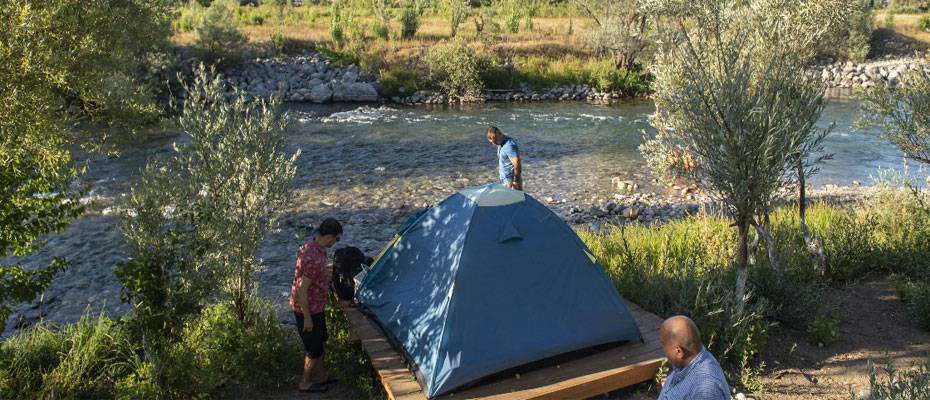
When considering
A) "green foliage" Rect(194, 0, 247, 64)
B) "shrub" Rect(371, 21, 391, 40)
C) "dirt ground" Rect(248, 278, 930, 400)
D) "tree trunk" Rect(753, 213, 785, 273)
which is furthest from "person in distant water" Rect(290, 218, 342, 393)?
"shrub" Rect(371, 21, 391, 40)

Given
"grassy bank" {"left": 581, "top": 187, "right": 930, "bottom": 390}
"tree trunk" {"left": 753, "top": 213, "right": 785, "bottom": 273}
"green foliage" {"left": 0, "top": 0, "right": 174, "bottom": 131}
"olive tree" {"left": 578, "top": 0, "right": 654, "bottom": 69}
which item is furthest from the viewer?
"olive tree" {"left": 578, "top": 0, "right": 654, "bottom": 69}

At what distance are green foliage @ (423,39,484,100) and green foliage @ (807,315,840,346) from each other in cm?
2571

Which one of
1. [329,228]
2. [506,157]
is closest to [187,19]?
[506,157]

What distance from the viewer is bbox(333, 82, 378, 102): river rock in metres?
31.1

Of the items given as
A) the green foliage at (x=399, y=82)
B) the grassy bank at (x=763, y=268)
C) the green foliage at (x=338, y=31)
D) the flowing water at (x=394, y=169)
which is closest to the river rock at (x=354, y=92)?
the green foliage at (x=399, y=82)

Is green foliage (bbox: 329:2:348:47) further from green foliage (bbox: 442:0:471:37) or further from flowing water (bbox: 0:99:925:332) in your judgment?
flowing water (bbox: 0:99:925:332)

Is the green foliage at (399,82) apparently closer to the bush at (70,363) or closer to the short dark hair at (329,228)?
the bush at (70,363)

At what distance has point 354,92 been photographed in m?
31.3

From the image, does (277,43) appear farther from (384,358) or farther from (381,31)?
(384,358)

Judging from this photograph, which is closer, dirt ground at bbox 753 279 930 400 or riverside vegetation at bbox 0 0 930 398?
riverside vegetation at bbox 0 0 930 398

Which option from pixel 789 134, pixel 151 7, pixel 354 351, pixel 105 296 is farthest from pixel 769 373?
pixel 151 7

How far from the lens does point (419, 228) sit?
8086 millimetres

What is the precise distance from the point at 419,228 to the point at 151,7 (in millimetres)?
11566

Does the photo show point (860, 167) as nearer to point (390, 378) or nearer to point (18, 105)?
point (390, 378)
